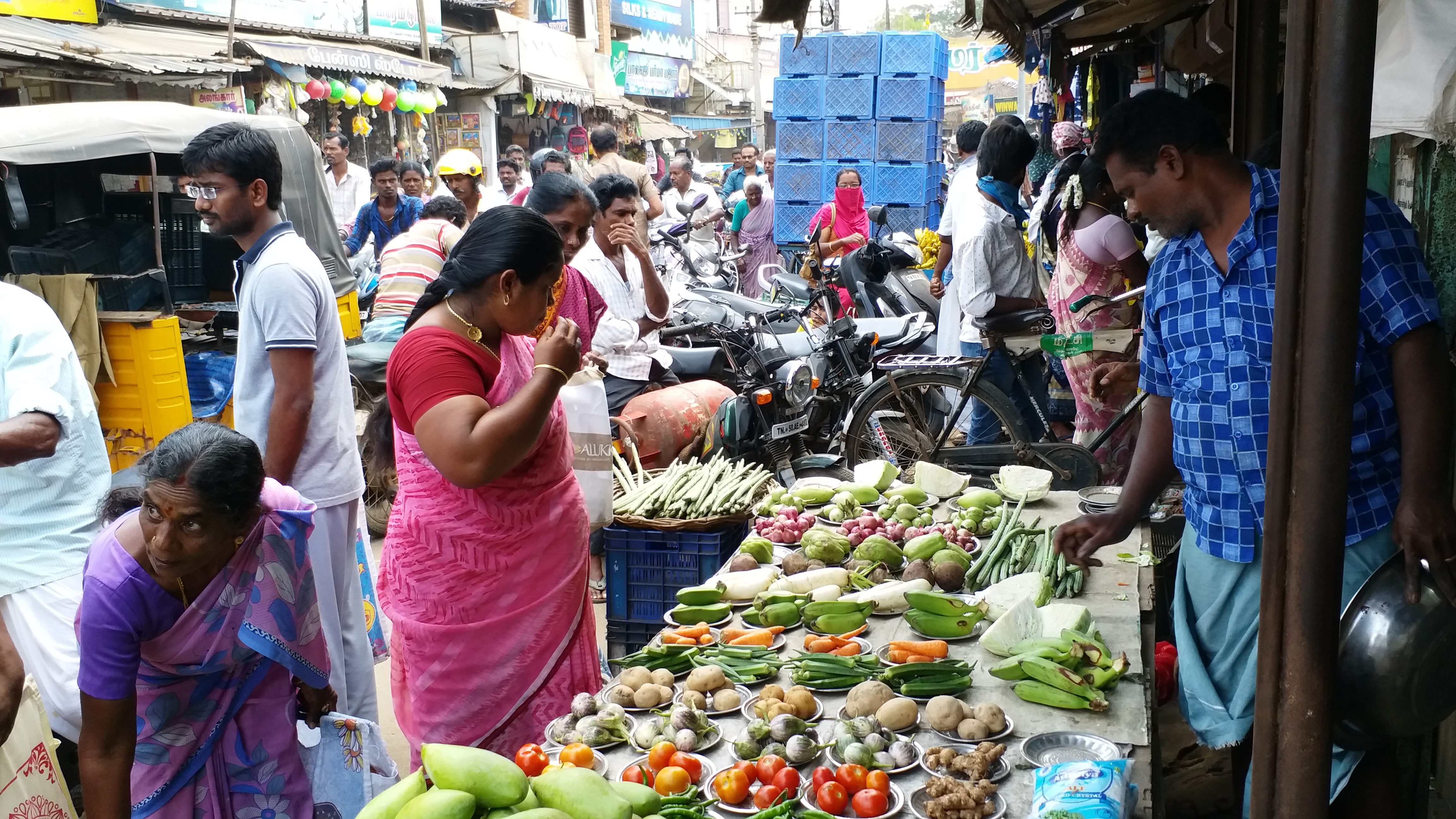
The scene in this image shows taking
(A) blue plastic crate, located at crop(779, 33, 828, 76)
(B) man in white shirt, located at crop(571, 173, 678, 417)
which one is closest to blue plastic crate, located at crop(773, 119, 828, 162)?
(A) blue plastic crate, located at crop(779, 33, 828, 76)

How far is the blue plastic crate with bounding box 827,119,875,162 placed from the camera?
14.2 metres

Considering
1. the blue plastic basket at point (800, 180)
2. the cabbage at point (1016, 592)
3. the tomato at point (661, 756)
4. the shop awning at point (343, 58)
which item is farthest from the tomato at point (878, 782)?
the blue plastic basket at point (800, 180)

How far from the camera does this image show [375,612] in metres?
4.42

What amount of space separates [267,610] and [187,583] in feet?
0.62

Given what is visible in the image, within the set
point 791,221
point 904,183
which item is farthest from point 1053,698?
point 791,221

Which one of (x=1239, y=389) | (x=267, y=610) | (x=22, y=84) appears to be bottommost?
(x=267, y=610)

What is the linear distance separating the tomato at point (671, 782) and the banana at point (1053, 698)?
83 cm

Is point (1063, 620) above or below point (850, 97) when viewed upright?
below

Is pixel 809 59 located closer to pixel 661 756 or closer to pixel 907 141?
pixel 907 141

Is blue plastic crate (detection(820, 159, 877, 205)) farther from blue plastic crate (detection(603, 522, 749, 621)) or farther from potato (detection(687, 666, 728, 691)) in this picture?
potato (detection(687, 666, 728, 691))

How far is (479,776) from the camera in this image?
5.96 ft

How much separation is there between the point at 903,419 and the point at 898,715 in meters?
4.33

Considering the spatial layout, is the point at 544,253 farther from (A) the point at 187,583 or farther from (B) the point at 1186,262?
(B) the point at 1186,262

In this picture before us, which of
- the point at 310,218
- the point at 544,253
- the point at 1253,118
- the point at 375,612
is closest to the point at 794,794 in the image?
the point at 544,253
